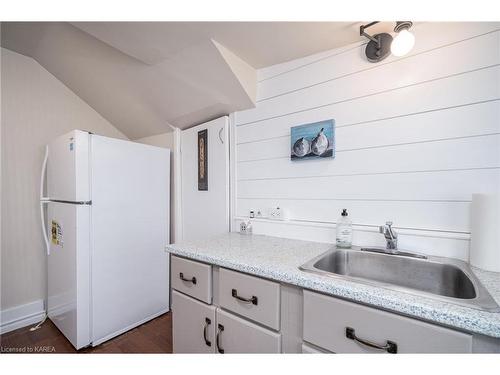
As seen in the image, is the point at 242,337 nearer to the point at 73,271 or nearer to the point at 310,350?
the point at 310,350

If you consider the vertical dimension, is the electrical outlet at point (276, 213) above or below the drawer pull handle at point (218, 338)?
above

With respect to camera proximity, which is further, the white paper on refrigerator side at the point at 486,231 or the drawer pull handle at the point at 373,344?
the white paper on refrigerator side at the point at 486,231

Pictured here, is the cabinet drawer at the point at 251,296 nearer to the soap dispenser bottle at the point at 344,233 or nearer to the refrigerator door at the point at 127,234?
the soap dispenser bottle at the point at 344,233

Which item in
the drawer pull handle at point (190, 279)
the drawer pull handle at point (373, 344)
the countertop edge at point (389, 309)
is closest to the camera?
the countertop edge at point (389, 309)

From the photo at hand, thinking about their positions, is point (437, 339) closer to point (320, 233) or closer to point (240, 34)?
point (320, 233)

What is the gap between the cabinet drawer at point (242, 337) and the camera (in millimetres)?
869

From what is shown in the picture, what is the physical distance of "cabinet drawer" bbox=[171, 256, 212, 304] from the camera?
3.48ft

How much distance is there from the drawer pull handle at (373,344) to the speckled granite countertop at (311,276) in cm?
10

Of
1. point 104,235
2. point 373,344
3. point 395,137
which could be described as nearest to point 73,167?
point 104,235

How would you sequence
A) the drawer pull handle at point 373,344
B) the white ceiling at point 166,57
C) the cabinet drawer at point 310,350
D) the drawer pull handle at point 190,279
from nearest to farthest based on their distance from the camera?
the drawer pull handle at point 373,344 < the cabinet drawer at point 310,350 < the drawer pull handle at point 190,279 < the white ceiling at point 166,57

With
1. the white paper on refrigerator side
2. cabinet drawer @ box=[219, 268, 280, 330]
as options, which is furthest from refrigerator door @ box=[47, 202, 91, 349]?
the white paper on refrigerator side

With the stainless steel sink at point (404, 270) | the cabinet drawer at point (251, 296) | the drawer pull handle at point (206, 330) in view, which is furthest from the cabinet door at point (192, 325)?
the stainless steel sink at point (404, 270)

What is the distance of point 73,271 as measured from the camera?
157 centimetres

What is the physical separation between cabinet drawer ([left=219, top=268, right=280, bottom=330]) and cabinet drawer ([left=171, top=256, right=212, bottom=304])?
8cm
